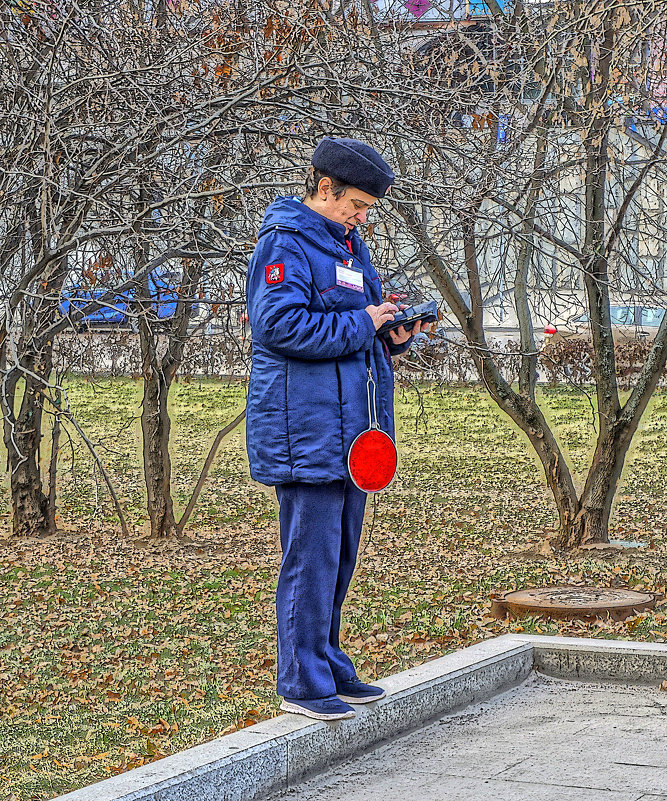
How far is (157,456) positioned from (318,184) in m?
7.94

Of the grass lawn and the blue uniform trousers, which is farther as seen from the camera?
the grass lawn

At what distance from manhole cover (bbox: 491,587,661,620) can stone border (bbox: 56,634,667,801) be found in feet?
5.55

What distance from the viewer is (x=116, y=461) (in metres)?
19.6

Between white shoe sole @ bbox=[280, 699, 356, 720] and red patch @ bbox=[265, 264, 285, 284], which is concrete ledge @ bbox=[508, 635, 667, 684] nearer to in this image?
white shoe sole @ bbox=[280, 699, 356, 720]

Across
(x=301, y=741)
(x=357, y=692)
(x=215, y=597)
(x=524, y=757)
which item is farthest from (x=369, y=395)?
(x=215, y=597)

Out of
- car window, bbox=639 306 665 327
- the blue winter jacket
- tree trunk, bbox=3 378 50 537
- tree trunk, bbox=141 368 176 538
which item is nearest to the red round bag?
the blue winter jacket

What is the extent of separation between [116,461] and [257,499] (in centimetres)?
494

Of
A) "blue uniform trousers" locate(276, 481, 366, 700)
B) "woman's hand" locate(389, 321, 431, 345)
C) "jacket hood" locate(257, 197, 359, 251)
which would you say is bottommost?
"blue uniform trousers" locate(276, 481, 366, 700)

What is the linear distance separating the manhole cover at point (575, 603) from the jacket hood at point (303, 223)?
151 inches

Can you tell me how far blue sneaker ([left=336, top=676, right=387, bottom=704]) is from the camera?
4434 millimetres

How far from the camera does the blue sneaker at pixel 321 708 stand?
421cm

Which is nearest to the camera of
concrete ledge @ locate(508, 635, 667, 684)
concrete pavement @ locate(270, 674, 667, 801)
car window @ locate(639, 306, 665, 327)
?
concrete pavement @ locate(270, 674, 667, 801)

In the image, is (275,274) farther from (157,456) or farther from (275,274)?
(157,456)

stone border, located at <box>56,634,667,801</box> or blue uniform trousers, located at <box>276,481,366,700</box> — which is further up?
blue uniform trousers, located at <box>276,481,366,700</box>
